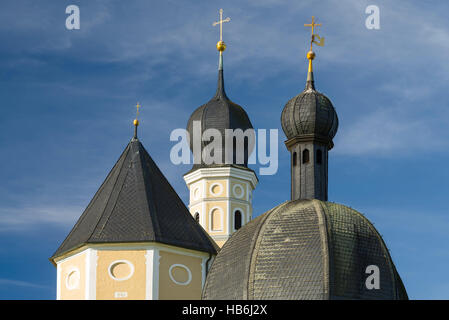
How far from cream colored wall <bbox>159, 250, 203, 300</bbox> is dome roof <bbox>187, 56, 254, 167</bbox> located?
1339 cm

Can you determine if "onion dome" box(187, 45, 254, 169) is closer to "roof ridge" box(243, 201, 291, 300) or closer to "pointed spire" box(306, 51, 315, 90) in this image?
"pointed spire" box(306, 51, 315, 90)

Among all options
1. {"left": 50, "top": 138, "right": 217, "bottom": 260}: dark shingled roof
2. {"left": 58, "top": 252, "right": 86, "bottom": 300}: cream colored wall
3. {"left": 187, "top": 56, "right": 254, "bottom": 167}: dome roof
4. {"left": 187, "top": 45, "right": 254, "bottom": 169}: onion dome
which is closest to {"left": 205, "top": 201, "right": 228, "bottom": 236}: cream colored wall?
{"left": 187, "top": 45, "right": 254, "bottom": 169}: onion dome

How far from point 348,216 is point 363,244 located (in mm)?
1301

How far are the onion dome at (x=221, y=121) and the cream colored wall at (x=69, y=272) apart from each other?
13837 millimetres

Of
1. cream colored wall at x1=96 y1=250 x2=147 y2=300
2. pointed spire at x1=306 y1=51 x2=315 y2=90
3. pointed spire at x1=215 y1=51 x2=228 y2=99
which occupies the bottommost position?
cream colored wall at x1=96 y1=250 x2=147 y2=300

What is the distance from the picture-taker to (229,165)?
5125 cm

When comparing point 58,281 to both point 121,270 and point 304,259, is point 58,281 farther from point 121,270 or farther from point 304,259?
point 304,259

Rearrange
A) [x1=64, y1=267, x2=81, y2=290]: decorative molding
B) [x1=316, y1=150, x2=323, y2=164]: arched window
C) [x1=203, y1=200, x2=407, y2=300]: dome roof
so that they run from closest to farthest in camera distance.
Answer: [x1=203, y1=200, x2=407, y2=300]: dome roof
[x1=64, y1=267, x2=81, y2=290]: decorative molding
[x1=316, y1=150, x2=323, y2=164]: arched window

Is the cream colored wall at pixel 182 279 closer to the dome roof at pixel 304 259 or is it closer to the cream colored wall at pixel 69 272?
the dome roof at pixel 304 259

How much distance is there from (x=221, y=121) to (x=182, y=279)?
15286mm

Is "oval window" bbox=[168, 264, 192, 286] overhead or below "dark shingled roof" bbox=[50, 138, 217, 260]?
below

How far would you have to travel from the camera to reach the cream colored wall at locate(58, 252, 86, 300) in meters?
37.5
